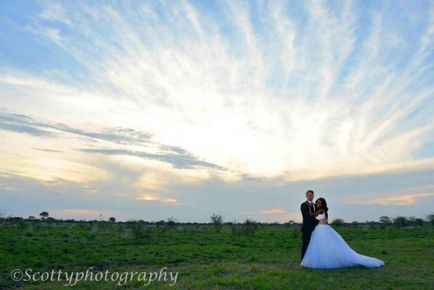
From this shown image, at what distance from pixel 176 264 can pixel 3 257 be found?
305 inches

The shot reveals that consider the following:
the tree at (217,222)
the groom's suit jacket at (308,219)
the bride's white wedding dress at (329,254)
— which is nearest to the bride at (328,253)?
the bride's white wedding dress at (329,254)

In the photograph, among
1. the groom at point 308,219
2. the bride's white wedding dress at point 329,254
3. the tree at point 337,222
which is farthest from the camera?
the tree at point 337,222

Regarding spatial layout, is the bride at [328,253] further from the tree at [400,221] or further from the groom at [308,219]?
the tree at [400,221]

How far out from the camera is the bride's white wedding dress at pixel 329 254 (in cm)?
1423

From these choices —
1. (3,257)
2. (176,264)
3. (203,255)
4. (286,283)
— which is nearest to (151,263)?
(176,264)

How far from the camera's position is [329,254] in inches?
566

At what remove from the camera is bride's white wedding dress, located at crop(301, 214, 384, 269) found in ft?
46.7

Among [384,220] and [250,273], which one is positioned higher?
[384,220]

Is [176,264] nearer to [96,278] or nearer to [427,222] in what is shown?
[96,278]

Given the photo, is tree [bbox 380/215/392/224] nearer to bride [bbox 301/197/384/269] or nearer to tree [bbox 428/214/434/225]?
tree [bbox 428/214/434/225]

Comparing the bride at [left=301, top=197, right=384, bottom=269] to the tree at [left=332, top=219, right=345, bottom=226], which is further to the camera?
the tree at [left=332, top=219, right=345, bottom=226]

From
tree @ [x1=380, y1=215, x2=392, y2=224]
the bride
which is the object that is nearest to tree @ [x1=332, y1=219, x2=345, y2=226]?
tree @ [x1=380, y1=215, x2=392, y2=224]

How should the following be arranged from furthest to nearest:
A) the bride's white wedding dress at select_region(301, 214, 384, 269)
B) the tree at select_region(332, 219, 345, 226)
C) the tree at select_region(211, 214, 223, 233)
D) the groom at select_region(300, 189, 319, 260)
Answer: the tree at select_region(332, 219, 345, 226) < the tree at select_region(211, 214, 223, 233) < the groom at select_region(300, 189, 319, 260) < the bride's white wedding dress at select_region(301, 214, 384, 269)

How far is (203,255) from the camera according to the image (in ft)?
70.4
